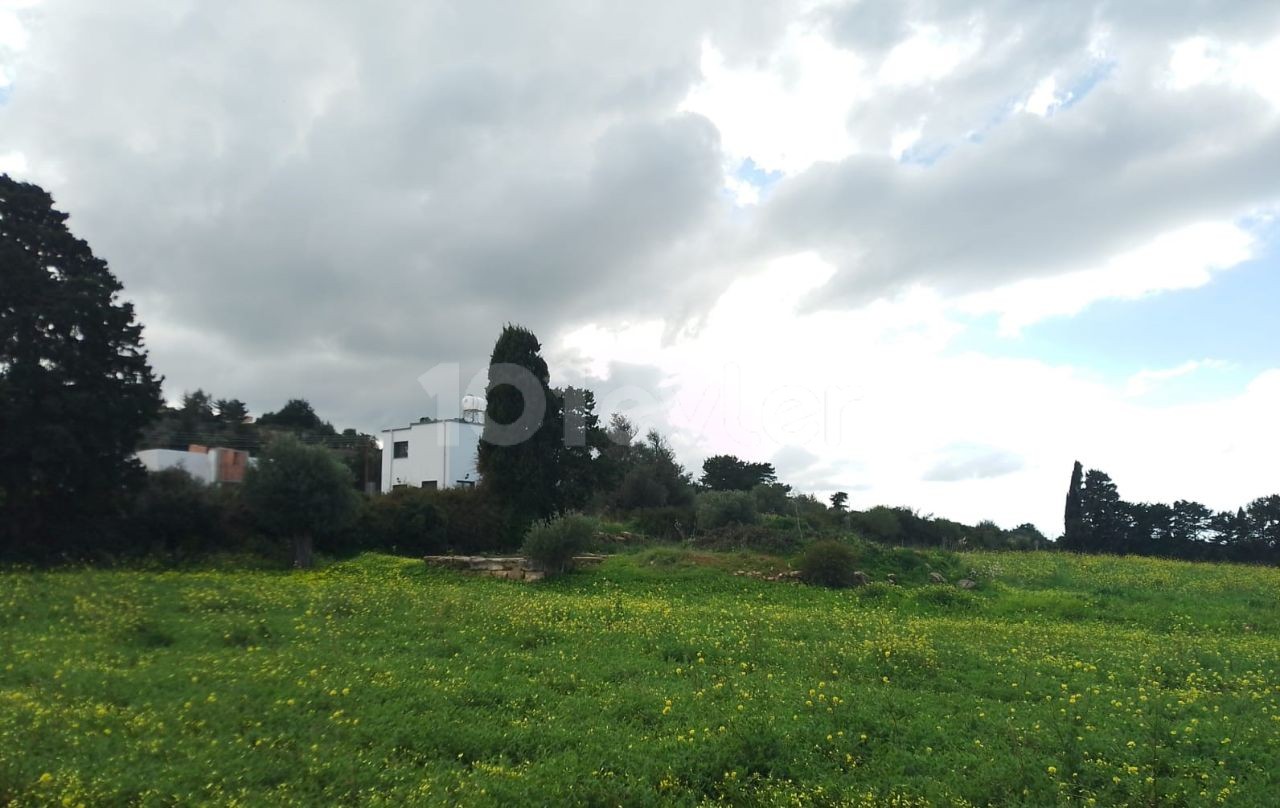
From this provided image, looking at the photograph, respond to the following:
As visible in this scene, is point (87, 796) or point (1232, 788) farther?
point (1232, 788)

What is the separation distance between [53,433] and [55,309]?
3257mm

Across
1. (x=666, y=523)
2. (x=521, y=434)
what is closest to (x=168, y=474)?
(x=521, y=434)

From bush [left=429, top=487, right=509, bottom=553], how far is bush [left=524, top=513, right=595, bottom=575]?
7.65m

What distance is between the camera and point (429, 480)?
44.7 meters

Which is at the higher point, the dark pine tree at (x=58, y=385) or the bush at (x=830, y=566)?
the dark pine tree at (x=58, y=385)

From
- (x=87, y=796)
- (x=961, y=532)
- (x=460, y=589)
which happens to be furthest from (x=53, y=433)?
(x=961, y=532)

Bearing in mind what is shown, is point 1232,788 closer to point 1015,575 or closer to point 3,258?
point 1015,575

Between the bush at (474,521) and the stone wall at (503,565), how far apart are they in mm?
4975

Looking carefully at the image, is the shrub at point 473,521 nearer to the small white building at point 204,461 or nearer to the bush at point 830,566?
the small white building at point 204,461

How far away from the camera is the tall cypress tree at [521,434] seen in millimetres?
28641

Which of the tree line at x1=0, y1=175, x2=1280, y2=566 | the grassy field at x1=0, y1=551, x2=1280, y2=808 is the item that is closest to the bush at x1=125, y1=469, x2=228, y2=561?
the tree line at x1=0, y1=175, x2=1280, y2=566

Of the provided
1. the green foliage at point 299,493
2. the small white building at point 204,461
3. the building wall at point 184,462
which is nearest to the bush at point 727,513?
the green foliage at point 299,493

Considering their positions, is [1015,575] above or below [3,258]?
below

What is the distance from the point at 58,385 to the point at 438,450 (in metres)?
24.5
